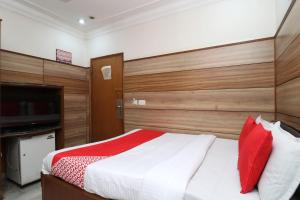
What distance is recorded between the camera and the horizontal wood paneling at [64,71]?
10.0 feet

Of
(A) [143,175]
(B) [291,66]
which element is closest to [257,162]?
(A) [143,175]

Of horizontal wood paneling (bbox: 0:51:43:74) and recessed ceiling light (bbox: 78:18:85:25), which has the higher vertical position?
recessed ceiling light (bbox: 78:18:85:25)

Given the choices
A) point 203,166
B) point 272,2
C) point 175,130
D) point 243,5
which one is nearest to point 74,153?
point 203,166

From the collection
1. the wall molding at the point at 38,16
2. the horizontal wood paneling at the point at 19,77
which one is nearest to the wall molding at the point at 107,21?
the wall molding at the point at 38,16

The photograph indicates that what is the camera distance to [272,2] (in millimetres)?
2225

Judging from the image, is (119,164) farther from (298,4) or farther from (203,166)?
(298,4)

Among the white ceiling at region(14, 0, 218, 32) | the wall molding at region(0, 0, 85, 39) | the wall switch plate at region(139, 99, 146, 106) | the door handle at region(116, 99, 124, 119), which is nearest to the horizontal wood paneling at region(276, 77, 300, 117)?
the white ceiling at region(14, 0, 218, 32)

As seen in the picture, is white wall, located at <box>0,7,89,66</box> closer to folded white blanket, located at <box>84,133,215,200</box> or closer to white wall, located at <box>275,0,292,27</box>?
folded white blanket, located at <box>84,133,215,200</box>

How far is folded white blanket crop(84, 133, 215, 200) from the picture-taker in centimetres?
112

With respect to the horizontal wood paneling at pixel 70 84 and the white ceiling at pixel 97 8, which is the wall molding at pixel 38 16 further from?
the horizontal wood paneling at pixel 70 84

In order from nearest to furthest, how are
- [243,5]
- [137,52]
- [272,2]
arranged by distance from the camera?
[272,2] → [243,5] → [137,52]

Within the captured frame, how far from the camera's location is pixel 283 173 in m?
0.89

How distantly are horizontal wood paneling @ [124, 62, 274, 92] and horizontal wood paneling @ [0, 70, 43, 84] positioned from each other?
1514 millimetres

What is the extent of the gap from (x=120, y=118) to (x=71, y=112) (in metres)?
0.98
